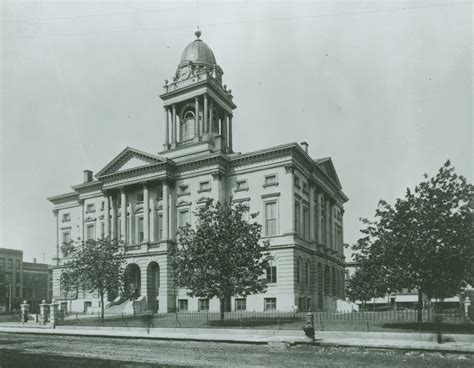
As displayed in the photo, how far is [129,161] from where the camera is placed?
49000 millimetres

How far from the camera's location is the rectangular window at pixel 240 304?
140ft

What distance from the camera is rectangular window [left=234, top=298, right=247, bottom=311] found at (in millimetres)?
42625

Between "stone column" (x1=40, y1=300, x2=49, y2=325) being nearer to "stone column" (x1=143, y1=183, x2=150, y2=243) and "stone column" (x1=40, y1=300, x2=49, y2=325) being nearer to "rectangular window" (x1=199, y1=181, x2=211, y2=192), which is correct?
"stone column" (x1=143, y1=183, x2=150, y2=243)

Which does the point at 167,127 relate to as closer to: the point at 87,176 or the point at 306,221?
the point at 87,176

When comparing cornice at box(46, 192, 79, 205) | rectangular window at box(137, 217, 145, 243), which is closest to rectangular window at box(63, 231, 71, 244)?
cornice at box(46, 192, 79, 205)

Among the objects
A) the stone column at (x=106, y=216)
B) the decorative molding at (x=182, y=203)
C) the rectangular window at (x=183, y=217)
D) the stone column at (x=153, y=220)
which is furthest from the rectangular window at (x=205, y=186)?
the stone column at (x=106, y=216)

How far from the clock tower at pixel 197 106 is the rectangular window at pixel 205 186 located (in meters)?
4.53

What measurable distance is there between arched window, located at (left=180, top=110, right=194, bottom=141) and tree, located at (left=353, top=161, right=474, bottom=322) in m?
33.9

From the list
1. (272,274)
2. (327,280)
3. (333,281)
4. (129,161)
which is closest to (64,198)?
(129,161)

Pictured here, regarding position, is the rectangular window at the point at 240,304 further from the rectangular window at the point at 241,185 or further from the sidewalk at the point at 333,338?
the sidewalk at the point at 333,338

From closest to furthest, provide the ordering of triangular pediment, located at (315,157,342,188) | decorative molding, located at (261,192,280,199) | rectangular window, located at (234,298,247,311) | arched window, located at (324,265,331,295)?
rectangular window, located at (234,298,247,311) < decorative molding, located at (261,192,280,199) < triangular pediment, located at (315,157,342,188) < arched window, located at (324,265,331,295)

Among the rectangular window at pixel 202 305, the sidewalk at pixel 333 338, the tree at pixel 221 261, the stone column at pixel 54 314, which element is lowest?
the rectangular window at pixel 202 305

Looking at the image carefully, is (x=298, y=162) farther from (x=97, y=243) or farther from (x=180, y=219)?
(x=97, y=243)

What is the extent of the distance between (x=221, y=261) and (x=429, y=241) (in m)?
12.7
